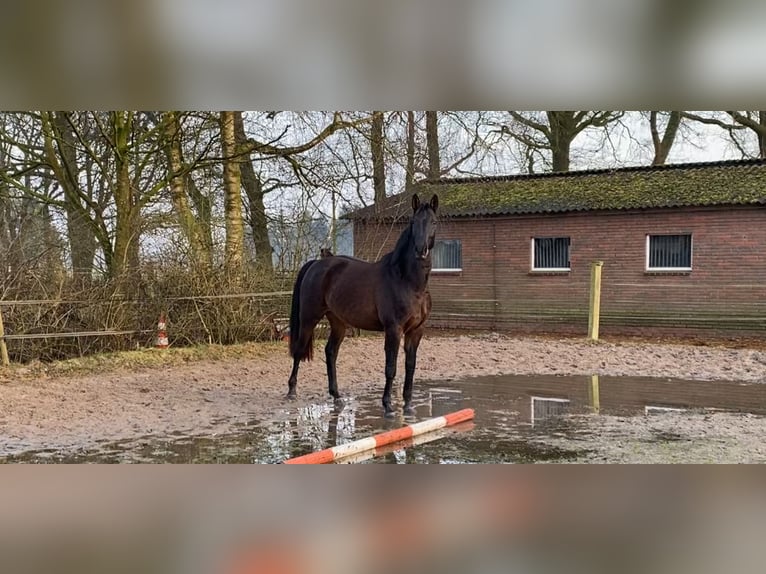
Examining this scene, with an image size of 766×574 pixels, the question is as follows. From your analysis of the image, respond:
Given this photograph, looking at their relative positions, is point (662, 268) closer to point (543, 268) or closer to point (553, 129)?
point (543, 268)

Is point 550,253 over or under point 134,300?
over

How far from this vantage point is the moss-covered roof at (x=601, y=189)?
8914 mm

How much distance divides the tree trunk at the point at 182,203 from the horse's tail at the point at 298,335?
8.96 feet

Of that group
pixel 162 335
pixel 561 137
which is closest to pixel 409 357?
pixel 162 335

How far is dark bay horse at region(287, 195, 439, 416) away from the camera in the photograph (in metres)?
4.52

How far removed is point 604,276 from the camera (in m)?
9.20

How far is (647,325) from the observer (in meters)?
8.96

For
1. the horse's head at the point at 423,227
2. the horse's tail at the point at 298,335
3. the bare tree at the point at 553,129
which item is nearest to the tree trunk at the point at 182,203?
the horse's tail at the point at 298,335

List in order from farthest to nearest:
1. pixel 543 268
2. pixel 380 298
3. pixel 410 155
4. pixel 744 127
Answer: pixel 744 127 → pixel 543 268 → pixel 410 155 → pixel 380 298

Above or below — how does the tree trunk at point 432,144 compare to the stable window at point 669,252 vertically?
above

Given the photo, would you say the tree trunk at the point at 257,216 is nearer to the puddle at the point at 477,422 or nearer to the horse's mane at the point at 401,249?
the puddle at the point at 477,422

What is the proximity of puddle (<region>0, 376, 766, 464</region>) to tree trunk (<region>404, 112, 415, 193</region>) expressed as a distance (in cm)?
324

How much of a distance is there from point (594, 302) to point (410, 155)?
3150mm

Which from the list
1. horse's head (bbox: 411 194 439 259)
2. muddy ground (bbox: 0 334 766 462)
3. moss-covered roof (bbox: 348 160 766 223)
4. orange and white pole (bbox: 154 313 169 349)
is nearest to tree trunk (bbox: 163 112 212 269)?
orange and white pole (bbox: 154 313 169 349)
